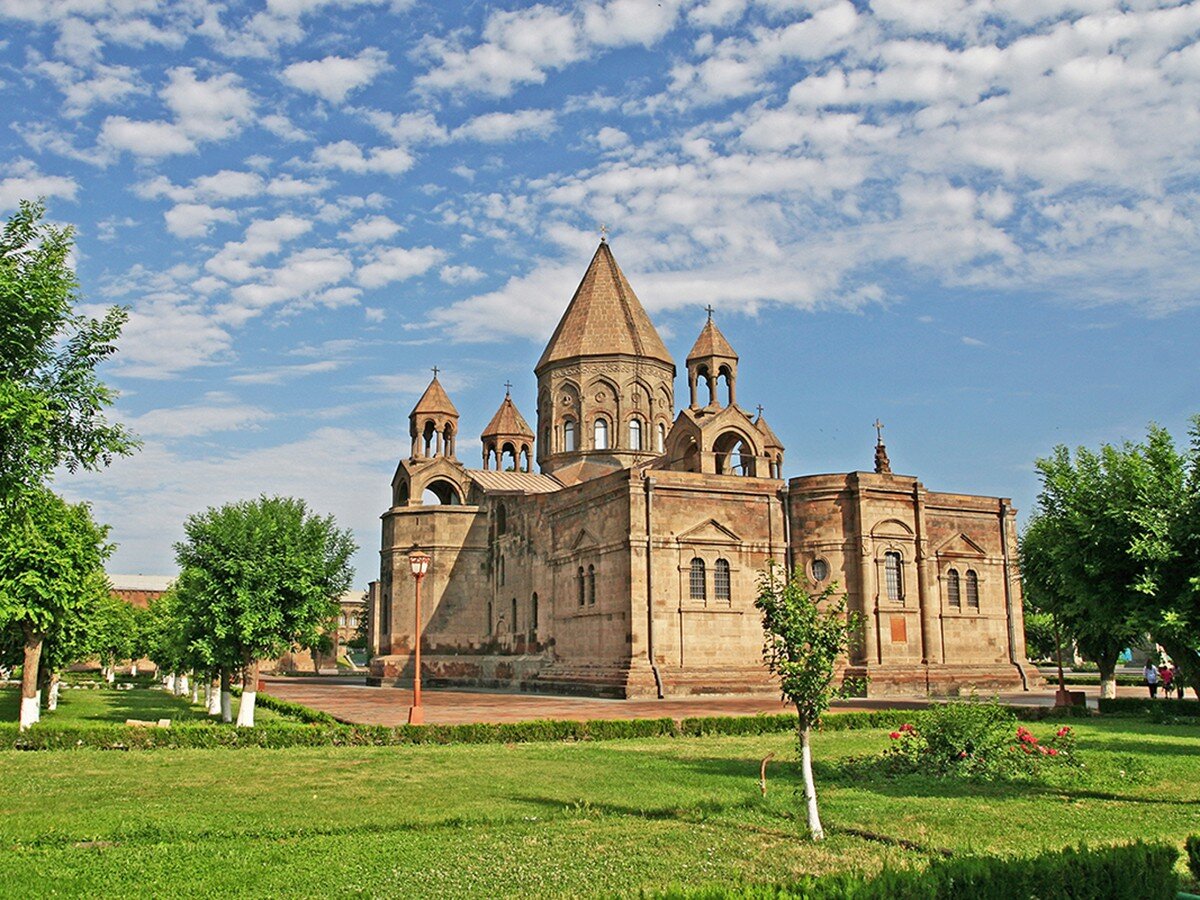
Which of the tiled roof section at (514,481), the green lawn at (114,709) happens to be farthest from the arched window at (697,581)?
the green lawn at (114,709)

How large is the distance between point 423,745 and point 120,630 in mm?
28447

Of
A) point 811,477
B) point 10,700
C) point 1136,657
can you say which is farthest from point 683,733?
point 1136,657

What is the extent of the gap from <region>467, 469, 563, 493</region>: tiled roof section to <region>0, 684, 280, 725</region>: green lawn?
1655 centimetres

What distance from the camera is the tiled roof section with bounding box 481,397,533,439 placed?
185 feet

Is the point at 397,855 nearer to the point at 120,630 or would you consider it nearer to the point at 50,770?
the point at 50,770

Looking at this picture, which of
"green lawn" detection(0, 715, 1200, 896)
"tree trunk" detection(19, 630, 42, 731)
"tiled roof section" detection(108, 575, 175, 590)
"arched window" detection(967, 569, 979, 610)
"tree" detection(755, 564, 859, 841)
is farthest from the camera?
"tiled roof section" detection(108, 575, 175, 590)

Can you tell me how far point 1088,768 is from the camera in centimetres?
1625

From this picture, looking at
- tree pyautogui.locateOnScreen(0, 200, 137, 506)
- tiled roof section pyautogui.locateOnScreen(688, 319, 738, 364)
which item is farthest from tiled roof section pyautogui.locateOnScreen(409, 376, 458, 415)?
tree pyautogui.locateOnScreen(0, 200, 137, 506)

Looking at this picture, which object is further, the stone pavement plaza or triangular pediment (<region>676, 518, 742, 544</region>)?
triangular pediment (<region>676, 518, 742, 544</region>)

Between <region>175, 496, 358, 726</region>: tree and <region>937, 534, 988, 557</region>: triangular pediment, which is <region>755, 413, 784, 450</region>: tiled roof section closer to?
<region>937, 534, 988, 557</region>: triangular pediment

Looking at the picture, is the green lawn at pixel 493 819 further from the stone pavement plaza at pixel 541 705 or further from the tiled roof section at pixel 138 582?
the tiled roof section at pixel 138 582

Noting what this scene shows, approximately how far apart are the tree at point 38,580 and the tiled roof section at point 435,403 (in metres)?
25.8

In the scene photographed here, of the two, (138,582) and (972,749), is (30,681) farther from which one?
(138,582)

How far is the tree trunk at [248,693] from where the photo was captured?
2305 centimetres
